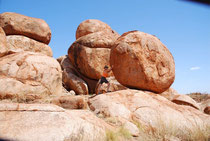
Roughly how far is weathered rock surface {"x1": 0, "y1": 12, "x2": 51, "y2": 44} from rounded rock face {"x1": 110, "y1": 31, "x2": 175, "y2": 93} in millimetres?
6537

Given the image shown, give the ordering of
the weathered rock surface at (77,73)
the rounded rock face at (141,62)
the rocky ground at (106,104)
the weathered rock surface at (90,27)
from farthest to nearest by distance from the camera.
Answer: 1. the weathered rock surface at (90,27)
2. the weathered rock surface at (77,73)
3. the rounded rock face at (141,62)
4. the rocky ground at (106,104)

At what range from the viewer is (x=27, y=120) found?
9.43 feet

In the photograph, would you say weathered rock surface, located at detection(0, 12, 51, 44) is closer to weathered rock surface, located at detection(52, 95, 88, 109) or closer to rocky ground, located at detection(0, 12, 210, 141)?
rocky ground, located at detection(0, 12, 210, 141)

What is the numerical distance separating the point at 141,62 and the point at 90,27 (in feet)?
29.9

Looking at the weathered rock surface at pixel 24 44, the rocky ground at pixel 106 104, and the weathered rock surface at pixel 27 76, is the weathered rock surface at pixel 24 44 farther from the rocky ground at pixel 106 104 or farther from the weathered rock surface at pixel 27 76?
the weathered rock surface at pixel 27 76

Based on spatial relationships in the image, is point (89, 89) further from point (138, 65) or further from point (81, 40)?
point (138, 65)

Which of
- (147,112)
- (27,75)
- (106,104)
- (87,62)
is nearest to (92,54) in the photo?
(87,62)

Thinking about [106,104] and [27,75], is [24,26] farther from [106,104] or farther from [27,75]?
[106,104]

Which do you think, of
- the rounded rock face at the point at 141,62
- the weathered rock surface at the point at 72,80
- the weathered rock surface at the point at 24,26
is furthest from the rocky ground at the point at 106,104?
the weathered rock surface at the point at 24,26

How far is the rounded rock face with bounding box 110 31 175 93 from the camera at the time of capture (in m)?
6.44

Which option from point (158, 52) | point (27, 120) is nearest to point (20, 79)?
point (27, 120)

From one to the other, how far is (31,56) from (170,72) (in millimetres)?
5406

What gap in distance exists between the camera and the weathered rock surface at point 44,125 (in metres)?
2.60

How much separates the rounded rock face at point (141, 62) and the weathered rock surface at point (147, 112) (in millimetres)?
854
